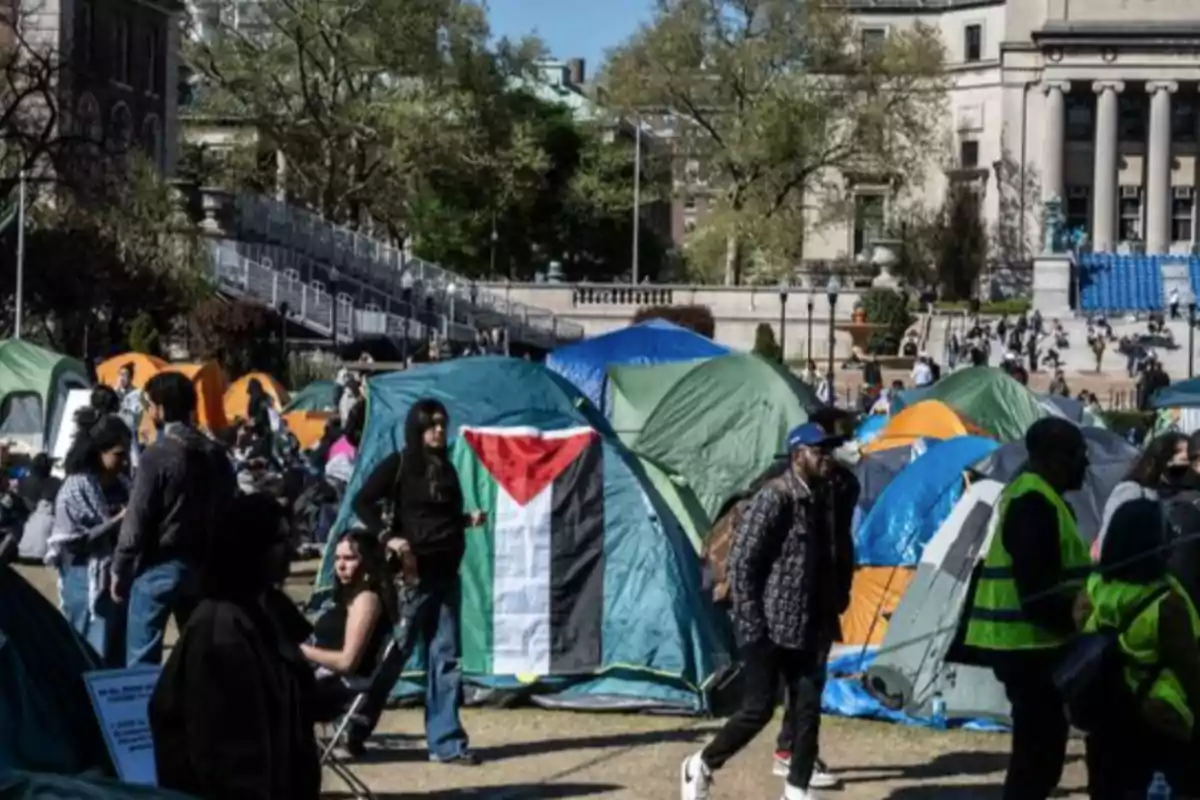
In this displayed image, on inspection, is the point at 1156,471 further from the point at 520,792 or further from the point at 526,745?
the point at 526,745

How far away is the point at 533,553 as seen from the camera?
1423 cm

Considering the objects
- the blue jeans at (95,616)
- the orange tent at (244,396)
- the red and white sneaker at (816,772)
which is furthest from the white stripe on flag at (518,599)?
the orange tent at (244,396)

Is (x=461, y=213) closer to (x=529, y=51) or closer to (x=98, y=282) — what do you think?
(x=529, y=51)

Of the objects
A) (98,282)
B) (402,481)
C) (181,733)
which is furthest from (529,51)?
(181,733)

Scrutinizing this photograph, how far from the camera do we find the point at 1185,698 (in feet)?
27.5

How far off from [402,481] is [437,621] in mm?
700

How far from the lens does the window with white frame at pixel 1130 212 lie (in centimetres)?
8532

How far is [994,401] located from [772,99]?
4714 centimetres

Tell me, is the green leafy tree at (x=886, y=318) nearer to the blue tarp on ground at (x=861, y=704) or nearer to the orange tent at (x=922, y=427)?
the orange tent at (x=922, y=427)

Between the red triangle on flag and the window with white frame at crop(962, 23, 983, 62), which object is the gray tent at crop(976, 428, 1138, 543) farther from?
the window with white frame at crop(962, 23, 983, 62)

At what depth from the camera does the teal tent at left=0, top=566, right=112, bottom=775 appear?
8398 millimetres

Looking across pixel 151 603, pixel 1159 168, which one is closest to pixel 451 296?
pixel 1159 168

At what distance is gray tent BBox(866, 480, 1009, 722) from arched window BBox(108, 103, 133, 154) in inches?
1795

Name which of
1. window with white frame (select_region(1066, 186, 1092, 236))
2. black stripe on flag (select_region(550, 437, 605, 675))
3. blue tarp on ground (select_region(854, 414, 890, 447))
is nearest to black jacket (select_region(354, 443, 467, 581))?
black stripe on flag (select_region(550, 437, 605, 675))
